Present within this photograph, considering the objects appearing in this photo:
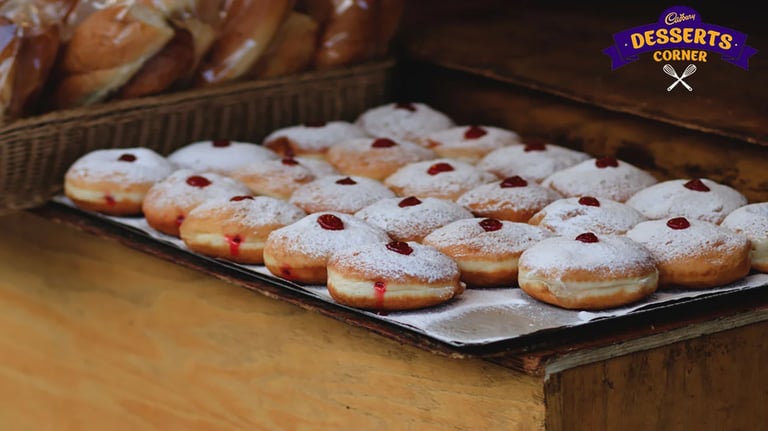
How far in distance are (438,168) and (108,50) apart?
86 centimetres

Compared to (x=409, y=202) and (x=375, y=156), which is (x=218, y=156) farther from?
(x=409, y=202)

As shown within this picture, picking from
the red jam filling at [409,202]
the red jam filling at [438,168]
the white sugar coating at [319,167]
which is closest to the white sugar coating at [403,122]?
the white sugar coating at [319,167]

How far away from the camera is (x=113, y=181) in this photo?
254cm

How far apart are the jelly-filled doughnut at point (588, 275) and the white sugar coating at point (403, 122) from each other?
41.9 inches

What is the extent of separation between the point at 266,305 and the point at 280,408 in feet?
Result: 0.70

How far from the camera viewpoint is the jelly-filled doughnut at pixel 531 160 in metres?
2.61

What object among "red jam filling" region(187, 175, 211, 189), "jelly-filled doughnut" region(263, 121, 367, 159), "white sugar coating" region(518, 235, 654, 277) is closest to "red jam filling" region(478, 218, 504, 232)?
"white sugar coating" region(518, 235, 654, 277)

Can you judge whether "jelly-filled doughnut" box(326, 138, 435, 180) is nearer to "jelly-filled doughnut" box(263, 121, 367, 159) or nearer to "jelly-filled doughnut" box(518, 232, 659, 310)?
"jelly-filled doughnut" box(263, 121, 367, 159)

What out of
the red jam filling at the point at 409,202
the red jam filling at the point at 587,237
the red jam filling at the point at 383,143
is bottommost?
the red jam filling at the point at 383,143

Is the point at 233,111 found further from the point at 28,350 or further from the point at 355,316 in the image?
the point at 355,316

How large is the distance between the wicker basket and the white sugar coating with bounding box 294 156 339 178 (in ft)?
1.07

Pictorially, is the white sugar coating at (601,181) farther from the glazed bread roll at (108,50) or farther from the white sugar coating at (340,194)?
the glazed bread roll at (108,50)

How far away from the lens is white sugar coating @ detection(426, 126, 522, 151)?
2.83 metres

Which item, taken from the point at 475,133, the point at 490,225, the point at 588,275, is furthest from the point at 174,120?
the point at 588,275
